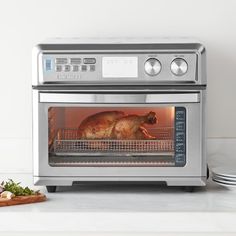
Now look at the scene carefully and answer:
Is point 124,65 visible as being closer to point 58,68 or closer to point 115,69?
point 115,69

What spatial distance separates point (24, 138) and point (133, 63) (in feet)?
1.86

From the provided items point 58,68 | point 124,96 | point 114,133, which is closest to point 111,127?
point 114,133

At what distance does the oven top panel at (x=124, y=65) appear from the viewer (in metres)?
2.03

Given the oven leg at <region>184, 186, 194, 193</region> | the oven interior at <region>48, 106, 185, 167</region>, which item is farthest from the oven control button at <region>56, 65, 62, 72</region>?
the oven leg at <region>184, 186, 194, 193</region>

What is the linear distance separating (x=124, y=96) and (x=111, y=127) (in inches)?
5.0

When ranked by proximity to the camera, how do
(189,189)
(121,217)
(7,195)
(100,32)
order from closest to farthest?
(121,217)
(7,195)
(189,189)
(100,32)

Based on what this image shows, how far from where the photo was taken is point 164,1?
2.39 metres

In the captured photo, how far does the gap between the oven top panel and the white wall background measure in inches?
14.5

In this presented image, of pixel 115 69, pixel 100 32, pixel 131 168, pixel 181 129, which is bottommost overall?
pixel 131 168

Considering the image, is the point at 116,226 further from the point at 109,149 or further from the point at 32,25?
the point at 32,25

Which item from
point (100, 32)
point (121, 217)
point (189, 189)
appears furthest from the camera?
point (100, 32)

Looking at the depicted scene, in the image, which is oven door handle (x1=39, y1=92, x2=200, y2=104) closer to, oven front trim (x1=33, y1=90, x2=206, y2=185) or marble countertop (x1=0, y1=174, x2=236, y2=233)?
oven front trim (x1=33, y1=90, x2=206, y2=185)

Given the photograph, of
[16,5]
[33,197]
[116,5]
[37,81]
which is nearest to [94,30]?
[116,5]

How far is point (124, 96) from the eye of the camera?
6.72 feet
